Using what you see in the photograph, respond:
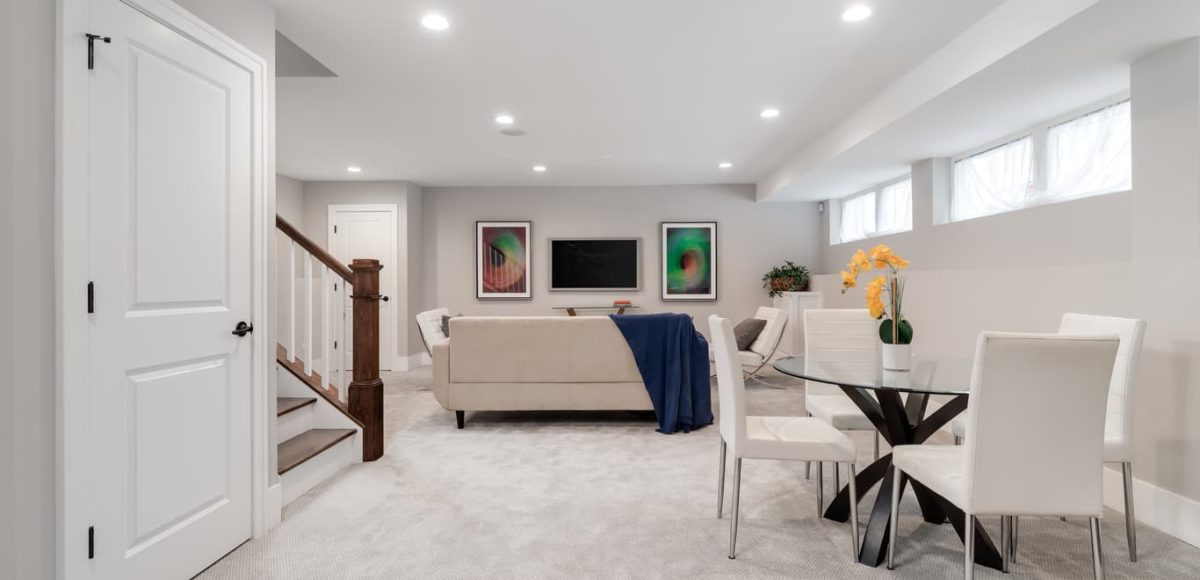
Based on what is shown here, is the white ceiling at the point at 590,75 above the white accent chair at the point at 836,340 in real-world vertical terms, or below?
above

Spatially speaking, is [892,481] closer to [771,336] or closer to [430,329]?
[771,336]

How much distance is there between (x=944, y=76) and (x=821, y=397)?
76.9 inches

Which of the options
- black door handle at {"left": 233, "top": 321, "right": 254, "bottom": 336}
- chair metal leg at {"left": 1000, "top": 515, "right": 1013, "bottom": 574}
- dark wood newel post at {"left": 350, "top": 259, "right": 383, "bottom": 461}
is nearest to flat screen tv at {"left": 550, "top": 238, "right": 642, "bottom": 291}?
Answer: dark wood newel post at {"left": 350, "top": 259, "right": 383, "bottom": 461}

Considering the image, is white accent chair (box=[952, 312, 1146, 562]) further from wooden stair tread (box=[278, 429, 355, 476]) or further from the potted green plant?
the potted green plant

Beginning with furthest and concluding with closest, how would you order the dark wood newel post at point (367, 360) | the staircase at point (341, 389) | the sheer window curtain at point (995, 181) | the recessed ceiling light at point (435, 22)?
the sheer window curtain at point (995, 181) → the dark wood newel post at point (367, 360) → the staircase at point (341, 389) → the recessed ceiling light at point (435, 22)

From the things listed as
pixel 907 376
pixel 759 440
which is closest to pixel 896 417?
pixel 907 376

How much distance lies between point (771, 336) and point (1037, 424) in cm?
348

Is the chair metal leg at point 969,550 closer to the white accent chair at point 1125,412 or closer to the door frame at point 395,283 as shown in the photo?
the white accent chair at point 1125,412

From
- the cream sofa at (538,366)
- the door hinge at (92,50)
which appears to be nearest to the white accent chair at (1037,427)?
the cream sofa at (538,366)

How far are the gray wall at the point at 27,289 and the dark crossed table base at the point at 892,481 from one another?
2471 millimetres

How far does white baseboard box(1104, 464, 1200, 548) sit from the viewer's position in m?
2.24

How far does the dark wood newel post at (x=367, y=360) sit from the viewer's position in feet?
10.6

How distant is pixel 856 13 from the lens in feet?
8.89

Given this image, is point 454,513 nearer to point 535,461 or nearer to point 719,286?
point 535,461
